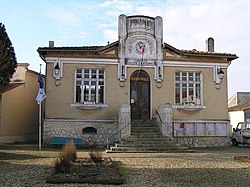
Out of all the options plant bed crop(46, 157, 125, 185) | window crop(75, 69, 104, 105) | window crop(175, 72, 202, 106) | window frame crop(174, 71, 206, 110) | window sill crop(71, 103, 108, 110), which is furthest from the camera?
window crop(175, 72, 202, 106)

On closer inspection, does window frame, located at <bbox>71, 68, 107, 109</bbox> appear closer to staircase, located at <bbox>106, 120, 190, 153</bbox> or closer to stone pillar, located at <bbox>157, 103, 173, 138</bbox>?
staircase, located at <bbox>106, 120, 190, 153</bbox>

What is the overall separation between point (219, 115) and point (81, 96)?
881 centimetres

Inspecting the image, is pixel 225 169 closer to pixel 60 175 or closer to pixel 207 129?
pixel 60 175

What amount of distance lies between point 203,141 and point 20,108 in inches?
503

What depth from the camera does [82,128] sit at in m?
19.5

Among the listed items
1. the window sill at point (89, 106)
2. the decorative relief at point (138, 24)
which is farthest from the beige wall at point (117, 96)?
the decorative relief at point (138, 24)

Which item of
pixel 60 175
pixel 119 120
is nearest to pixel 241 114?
pixel 119 120

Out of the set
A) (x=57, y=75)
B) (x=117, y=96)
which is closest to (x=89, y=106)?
(x=117, y=96)

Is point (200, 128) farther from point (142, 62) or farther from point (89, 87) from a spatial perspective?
point (89, 87)

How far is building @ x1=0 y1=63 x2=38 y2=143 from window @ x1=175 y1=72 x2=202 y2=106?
10920mm

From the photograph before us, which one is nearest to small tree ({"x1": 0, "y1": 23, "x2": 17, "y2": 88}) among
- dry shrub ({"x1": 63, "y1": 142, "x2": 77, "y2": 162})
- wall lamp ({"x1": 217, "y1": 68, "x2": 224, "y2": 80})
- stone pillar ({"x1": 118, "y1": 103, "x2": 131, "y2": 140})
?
dry shrub ({"x1": 63, "y1": 142, "x2": 77, "y2": 162})

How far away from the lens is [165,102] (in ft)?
66.6

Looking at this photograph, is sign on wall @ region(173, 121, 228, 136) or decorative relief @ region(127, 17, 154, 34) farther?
decorative relief @ region(127, 17, 154, 34)

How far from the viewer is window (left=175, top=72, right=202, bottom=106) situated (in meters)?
20.7
